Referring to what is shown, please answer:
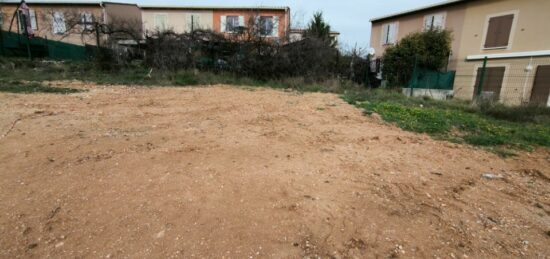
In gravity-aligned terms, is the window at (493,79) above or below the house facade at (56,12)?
below

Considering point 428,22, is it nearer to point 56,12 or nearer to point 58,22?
point 58,22

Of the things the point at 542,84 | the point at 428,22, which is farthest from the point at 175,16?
the point at 542,84

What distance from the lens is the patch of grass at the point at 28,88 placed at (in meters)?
6.21

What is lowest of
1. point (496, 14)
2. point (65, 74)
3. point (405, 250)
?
point (405, 250)

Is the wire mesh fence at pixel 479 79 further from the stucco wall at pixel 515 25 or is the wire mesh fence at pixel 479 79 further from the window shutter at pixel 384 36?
the window shutter at pixel 384 36

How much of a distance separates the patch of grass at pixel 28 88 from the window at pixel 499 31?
1516 centimetres

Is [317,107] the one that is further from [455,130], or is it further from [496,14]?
[496,14]

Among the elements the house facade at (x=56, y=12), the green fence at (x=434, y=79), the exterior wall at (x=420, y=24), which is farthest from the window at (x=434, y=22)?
the house facade at (x=56, y=12)

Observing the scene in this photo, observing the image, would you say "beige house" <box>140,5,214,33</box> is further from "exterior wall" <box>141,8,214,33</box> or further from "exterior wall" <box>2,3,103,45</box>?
"exterior wall" <box>2,3,103,45</box>

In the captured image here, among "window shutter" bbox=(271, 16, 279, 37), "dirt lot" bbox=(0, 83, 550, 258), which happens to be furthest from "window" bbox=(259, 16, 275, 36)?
Answer: "dirt lot" bbox=(0, 83, 550, 258)

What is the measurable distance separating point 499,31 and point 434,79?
3156 millimetres

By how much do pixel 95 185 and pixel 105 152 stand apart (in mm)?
777

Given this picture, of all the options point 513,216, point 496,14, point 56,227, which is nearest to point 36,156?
point 56,227

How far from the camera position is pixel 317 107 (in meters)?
6.19
